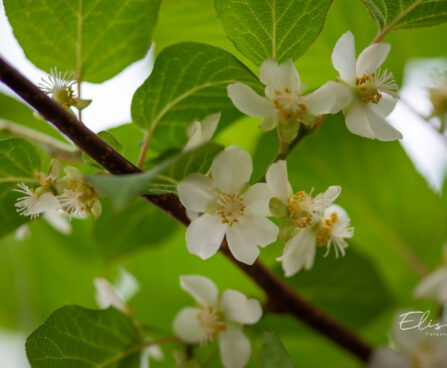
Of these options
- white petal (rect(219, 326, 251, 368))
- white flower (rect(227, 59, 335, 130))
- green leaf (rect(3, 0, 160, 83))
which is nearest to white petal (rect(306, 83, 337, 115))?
white flower (rect(227, 59, 335, 130))

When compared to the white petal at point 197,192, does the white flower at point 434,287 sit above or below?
below

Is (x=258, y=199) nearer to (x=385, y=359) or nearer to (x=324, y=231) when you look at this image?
(x=324, y=231)

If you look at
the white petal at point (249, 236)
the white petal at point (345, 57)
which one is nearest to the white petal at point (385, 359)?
the white petal at point (249, 236)

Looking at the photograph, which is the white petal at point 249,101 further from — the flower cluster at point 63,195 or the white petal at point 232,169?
the flower cluster at point 63,195

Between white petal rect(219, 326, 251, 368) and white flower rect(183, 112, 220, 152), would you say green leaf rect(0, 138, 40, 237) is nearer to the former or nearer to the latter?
white flower rect(183, 112, 220, 152)

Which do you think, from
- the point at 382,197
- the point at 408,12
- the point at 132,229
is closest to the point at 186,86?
the point at 408,12

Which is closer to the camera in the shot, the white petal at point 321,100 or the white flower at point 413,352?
the white petal at point 321,100
